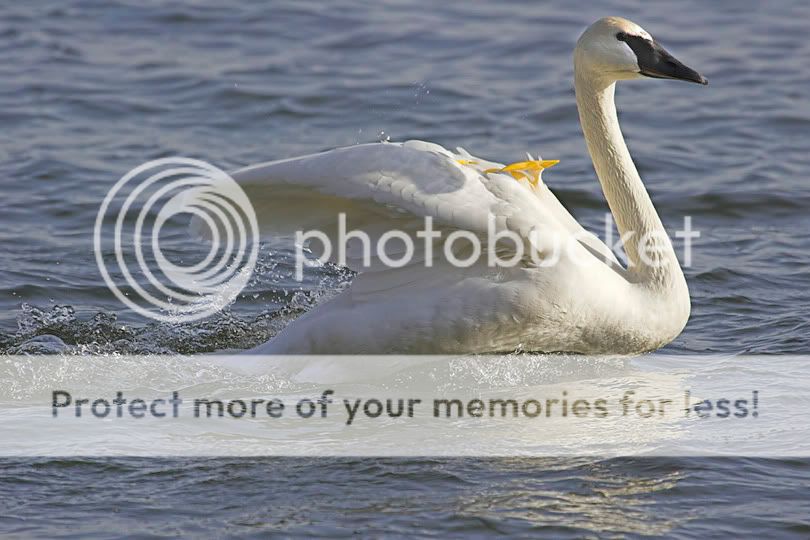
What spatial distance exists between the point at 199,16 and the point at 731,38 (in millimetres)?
5843

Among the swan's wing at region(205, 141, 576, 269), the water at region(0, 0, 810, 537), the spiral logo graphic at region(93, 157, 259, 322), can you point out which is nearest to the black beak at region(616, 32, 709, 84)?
the swan's wing at region(205, 141, 576, 269)

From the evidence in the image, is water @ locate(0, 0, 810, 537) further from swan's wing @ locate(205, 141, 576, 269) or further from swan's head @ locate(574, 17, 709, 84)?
swan's head @ locate(574, 17, 709, 84)

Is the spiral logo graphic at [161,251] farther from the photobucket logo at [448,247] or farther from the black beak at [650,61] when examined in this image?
the black beak at [650,61]

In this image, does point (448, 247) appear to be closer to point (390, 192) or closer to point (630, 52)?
point (390, 192)

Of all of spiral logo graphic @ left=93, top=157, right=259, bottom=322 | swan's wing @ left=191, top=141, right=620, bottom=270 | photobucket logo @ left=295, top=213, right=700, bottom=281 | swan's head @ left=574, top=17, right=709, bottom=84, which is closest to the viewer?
swan's wing @ left=191, top=141, right=620, bottom=270

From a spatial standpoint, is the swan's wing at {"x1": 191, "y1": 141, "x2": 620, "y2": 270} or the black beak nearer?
the swan's wing at {"x1": 191, "y1": 141, "x2": 620, "y2": 270}

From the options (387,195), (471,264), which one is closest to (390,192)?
(387,195)

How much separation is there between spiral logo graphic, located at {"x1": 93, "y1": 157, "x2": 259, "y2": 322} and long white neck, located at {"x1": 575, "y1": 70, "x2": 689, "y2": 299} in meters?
1.92

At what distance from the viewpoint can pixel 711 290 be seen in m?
8.70

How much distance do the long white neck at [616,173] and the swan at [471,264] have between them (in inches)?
1.0

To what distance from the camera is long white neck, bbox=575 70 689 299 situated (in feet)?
23.7

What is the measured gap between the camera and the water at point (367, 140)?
5.56 meters

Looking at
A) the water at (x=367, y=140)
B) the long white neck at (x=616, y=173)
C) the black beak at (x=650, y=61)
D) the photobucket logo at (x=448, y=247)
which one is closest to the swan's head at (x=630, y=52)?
the black beak at (x=650, y=61)

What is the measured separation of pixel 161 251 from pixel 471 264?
342 cm
